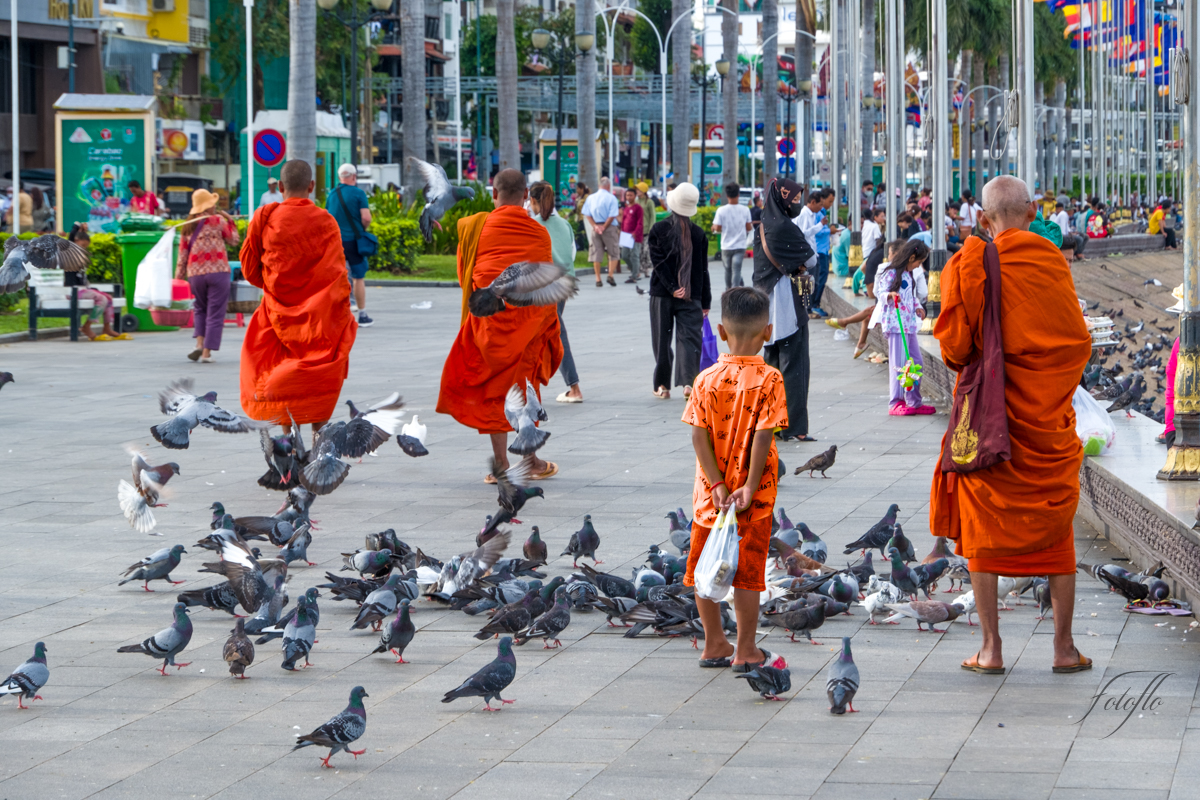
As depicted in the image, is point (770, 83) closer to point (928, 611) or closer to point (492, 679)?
point (928, 611)

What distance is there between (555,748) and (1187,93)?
4843mm

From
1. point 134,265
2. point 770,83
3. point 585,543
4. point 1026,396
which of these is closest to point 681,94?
point 770,83

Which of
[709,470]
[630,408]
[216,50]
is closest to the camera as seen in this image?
[709,470]

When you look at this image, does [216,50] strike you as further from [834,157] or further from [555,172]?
[834,157]

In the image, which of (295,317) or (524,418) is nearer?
(524,418)

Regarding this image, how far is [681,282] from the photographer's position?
12469mm

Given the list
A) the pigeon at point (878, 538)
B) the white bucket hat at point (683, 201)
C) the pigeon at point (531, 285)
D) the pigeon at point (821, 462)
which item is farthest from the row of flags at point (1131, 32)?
the pigeon at point (878, 538)

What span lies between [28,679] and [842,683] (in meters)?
2.54

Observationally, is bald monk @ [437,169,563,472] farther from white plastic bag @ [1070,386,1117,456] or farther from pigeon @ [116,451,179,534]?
white plastic bag @ [1070,386,1117,456]

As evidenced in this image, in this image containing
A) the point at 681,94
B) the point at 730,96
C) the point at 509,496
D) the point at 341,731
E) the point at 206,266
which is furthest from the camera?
the point at 730,96

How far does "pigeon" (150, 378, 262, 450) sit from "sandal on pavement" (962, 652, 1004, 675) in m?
4.32

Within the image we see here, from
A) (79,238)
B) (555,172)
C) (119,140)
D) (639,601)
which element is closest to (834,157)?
(555,172)

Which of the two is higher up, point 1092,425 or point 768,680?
point 1092,425

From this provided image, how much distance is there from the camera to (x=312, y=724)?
488 cm
